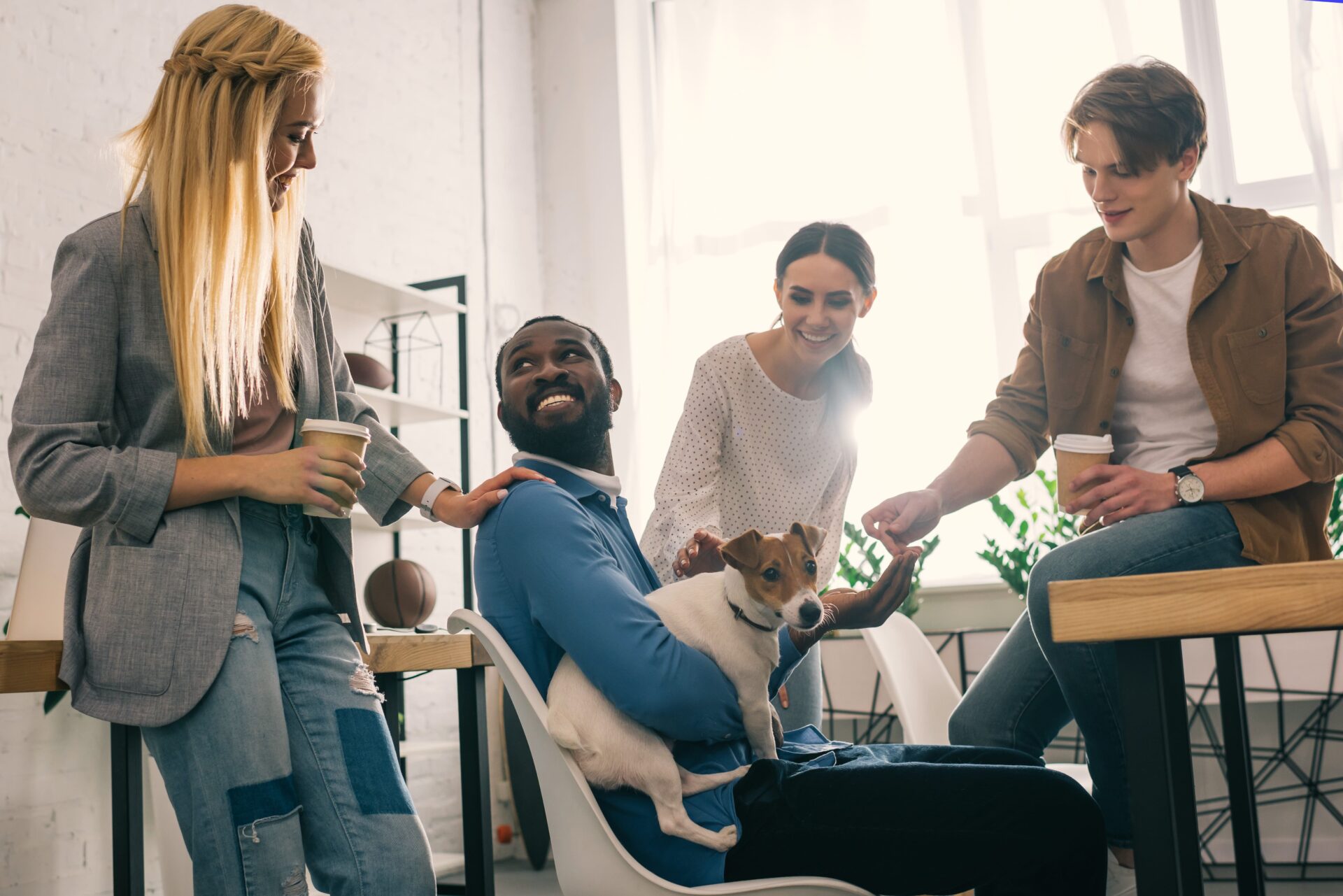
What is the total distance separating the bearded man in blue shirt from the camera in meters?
1.17

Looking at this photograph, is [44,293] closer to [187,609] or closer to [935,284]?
[187,609]

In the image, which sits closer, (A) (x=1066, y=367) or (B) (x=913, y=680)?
(A) (x=1066, y=367)

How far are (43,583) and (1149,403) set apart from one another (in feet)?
7.05

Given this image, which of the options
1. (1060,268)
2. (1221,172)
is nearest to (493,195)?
(1221,172)

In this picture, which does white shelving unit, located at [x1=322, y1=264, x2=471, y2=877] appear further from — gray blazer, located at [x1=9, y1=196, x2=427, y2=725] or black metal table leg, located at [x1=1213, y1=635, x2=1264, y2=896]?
black metal table leg, located at [x1=1213, y1=635, x2=1264, y2=896]

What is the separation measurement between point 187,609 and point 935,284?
12.6 feet

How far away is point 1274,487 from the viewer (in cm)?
141

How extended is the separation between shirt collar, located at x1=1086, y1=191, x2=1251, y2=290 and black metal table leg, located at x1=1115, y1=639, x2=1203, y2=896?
80 centimetres

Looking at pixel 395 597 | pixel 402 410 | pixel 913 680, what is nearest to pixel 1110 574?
pixel 913 680

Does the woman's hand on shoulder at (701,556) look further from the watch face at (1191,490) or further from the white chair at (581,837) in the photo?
the watch face at (1191,490)

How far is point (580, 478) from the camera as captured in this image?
1.54 m

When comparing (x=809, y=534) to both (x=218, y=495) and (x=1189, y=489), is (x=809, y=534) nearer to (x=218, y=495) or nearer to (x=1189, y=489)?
(x=1189, y=489)

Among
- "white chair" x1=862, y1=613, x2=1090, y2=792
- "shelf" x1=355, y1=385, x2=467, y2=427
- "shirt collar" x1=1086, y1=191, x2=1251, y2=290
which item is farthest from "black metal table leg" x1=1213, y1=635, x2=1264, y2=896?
"shelf" x1=355, y1=385, x2=467, y2=427

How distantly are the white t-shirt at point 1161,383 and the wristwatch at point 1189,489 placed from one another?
0.16m
